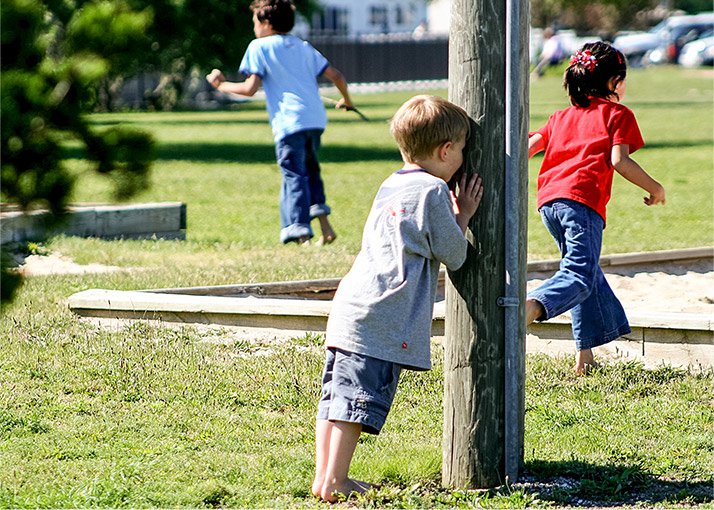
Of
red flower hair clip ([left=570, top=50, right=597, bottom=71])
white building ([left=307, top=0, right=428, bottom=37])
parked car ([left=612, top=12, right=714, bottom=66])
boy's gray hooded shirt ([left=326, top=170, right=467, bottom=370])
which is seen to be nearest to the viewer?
boy's gray hooded shirt ([left=326, top=170, right=467, bottom=370])

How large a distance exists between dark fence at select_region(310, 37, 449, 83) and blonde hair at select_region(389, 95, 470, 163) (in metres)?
46.9

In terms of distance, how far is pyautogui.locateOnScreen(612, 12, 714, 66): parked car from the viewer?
59500mm

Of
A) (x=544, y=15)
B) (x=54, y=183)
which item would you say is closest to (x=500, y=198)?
(x=54, y=183)

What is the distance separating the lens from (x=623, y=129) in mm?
5492

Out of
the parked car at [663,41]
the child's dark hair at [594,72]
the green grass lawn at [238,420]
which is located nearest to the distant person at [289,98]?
the green grass lawn at [238,420]

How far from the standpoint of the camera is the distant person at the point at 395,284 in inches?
159

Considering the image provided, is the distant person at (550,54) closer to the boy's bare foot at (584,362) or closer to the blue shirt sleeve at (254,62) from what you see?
the blue shirt sleeve at (254,62)

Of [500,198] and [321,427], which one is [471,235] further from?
[321,427]

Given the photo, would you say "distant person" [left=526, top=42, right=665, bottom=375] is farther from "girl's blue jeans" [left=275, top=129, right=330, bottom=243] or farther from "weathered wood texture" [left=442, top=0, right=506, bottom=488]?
"girl's blue jeans" [left=275, top=129, right=330, bottom=243]

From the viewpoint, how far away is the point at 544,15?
79.4 m

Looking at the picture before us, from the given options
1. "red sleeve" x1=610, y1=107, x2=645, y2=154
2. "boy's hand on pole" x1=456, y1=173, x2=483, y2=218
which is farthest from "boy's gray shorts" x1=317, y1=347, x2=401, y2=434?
"red sleeve" x1=610, y1=107, x2=645, y2=154

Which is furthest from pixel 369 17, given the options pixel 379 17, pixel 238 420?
pixel 238 420

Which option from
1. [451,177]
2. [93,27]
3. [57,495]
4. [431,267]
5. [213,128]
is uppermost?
[93,27]

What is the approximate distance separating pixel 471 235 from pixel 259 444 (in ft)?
4.00
